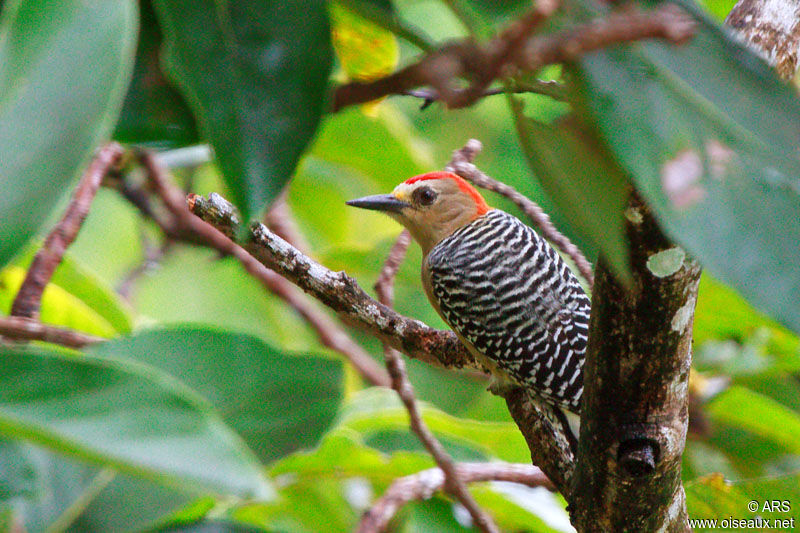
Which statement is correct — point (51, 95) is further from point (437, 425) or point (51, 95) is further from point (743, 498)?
point (437, 425)

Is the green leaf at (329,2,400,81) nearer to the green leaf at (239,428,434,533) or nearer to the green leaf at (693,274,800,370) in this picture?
the green leaf at (239,428,434,533)

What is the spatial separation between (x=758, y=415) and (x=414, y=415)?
1878 millimetres

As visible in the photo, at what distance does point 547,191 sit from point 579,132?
67 millimetres

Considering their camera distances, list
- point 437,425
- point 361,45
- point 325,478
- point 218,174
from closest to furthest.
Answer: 1. point 218,174
2. point 361,45
3. point 325,478
4. point 437,425

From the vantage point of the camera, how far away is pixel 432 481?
2.39 meters

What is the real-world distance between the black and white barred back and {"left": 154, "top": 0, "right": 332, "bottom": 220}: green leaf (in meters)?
1.80

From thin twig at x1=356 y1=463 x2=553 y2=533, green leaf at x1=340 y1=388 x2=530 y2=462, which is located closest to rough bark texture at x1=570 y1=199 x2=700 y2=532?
thin twig at x1=356 y1=463 x2=553 y2=533

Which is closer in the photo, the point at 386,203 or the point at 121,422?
the point at 121,422

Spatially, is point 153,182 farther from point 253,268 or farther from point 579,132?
point 579,132

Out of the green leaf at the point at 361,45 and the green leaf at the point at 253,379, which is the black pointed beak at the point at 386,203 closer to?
the green leaf at the point at 253,379

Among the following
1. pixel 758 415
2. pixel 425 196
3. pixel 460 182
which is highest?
pixel 758 415

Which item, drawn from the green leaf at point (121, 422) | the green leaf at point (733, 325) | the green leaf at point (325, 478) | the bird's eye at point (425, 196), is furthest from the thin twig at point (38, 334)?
the green leaf at point (733, 325)

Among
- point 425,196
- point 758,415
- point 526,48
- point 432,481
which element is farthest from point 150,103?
point 758,415

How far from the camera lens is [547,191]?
71 centimetres
